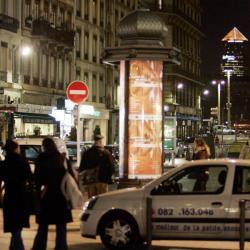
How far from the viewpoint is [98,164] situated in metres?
14.6

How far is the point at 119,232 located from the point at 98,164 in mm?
3166

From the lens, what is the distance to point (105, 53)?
67.5ft

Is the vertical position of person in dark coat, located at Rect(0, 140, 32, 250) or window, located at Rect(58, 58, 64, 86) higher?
window, located at Rect(58, 58, 64, 86)

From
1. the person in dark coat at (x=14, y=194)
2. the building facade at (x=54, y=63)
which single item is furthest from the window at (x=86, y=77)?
the person in dark coat at (x=14, y=194)

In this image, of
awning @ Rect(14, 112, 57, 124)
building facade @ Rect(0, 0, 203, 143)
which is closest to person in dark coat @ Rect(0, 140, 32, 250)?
building facade @ Rect(0, 0, 203, 143)

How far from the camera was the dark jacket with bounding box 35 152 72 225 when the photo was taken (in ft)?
32.8

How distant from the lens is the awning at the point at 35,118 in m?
47.3

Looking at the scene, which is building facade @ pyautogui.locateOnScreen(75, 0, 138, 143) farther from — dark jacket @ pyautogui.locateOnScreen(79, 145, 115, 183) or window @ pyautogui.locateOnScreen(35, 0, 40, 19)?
dark jacket @ pyautogui.locateOnScreen(79, 145, 115, 183)

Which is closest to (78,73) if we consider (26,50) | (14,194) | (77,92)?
(26,50)

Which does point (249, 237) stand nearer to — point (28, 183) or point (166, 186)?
point (166, 186)

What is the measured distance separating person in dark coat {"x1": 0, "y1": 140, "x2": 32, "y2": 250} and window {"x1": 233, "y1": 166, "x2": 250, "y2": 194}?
3.28 meters

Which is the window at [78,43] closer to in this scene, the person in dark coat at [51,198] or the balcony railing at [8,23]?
the balcony railing at [8,23]

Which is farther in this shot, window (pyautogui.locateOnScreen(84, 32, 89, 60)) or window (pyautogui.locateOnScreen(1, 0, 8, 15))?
window (pyautogui.locateOnScreen(84, 32, 89, 60))

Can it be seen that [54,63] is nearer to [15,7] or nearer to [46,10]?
[46,10]
